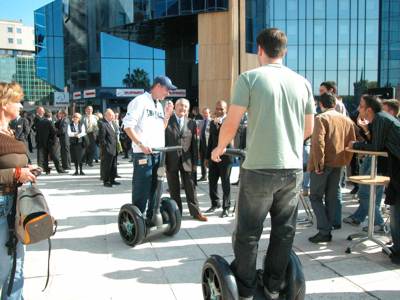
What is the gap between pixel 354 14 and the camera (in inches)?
1577

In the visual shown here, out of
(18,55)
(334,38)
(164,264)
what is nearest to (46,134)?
(164,264)

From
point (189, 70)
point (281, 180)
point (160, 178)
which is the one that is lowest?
point (160, 178)

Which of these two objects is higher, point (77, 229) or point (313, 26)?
point (313, 26)

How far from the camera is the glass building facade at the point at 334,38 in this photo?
132 feet

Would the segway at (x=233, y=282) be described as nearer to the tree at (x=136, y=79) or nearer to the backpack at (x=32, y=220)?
the backpack at (x=32, y=220)

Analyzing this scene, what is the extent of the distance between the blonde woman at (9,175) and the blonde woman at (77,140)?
9331 millimetres

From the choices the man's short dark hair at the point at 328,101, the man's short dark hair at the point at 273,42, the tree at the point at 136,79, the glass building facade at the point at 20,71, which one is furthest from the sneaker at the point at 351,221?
the glass building facade at the point at 20,71

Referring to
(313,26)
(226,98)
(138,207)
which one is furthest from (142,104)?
(313,26)

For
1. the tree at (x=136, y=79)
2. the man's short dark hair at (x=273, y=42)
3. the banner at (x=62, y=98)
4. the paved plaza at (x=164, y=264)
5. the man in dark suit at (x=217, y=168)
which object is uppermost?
the tree at (x=136, y=79)

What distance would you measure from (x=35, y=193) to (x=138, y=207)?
7.66 feet

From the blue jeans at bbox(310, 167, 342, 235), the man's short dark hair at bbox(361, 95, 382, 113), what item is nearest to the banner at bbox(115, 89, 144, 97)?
the blue jeans at bbox(310, 167, 342, 235)

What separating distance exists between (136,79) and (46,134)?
74.4 ft

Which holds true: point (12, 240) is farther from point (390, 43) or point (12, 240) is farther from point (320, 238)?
point (390, 43)

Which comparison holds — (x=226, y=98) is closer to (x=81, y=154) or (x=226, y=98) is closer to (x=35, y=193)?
(x=81, y=154)
